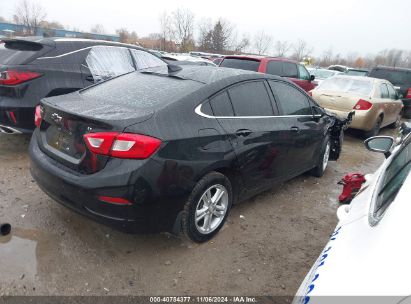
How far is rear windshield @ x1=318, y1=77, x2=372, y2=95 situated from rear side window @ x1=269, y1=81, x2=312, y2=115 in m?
4.33

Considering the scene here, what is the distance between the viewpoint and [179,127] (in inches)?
107

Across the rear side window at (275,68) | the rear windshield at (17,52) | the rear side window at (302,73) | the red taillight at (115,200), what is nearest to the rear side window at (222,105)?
the red taillight at (115,200)

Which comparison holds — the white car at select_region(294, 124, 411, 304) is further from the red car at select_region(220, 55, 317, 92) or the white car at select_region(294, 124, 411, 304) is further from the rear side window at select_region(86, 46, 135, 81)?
the red car at select_region(220, 55, 317, 92)

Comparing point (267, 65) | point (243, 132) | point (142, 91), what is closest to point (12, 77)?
point (142, 91)

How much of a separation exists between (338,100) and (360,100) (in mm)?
469

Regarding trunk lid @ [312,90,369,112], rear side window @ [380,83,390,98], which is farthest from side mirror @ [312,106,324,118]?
rear side window @ [380,83,390,98]

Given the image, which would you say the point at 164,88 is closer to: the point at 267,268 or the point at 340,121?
the point at 267,268

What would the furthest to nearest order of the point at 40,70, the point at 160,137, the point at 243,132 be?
the point at 40,70 → the point at 243,132 → the point at 160,137

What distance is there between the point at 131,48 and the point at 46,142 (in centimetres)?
326

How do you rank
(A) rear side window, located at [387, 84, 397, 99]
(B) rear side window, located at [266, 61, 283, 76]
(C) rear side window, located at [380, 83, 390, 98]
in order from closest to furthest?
(C) rear side window, located at [380, 83, 390, 98] < (B) rear side window, located at [266, 61, 283, 76] < (A) rear side window, located at [387, 84, 397, 99]

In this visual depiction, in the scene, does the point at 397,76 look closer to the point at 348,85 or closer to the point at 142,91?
the point at 348,85

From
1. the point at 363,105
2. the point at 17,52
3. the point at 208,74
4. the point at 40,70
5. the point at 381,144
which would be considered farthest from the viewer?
the point at 363,105

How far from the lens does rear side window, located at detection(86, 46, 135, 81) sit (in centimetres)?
505

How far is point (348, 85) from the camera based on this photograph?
8430mm
